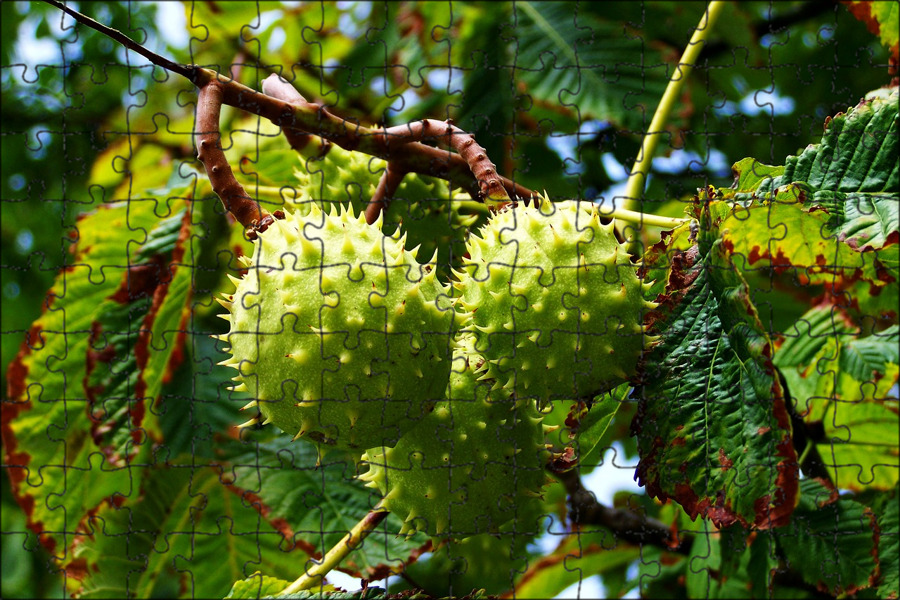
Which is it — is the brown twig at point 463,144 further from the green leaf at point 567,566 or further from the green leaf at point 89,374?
the green leaf at point 567,566

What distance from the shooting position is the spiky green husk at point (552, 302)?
838mm

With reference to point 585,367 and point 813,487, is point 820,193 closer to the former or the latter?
point 585,367

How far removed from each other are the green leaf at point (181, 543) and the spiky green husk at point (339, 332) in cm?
53

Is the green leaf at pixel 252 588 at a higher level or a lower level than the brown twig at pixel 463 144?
lower

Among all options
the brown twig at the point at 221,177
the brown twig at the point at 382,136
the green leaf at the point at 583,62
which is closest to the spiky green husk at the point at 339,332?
the brown twig at the point at 221,177

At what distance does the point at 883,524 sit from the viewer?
4.20 feet

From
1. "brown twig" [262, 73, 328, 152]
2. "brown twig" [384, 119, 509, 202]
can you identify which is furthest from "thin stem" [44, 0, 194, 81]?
"brown twig" [384, 119, 509, 202]

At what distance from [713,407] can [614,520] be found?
0.56 m

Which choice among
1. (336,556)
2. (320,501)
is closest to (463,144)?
(336,556)

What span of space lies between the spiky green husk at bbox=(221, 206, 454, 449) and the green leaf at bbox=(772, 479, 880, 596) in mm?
647

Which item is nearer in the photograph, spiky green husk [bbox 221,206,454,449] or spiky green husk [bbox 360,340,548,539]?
spiky green husk [bbox 221,206,454,449]

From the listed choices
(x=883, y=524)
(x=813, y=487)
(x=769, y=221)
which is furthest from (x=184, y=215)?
(x=883, y=524)

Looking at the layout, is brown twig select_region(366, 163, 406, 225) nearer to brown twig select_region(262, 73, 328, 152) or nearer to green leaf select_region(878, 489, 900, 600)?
brown twig select_region(262, 73, 328, 152)

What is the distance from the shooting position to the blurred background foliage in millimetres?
1580
